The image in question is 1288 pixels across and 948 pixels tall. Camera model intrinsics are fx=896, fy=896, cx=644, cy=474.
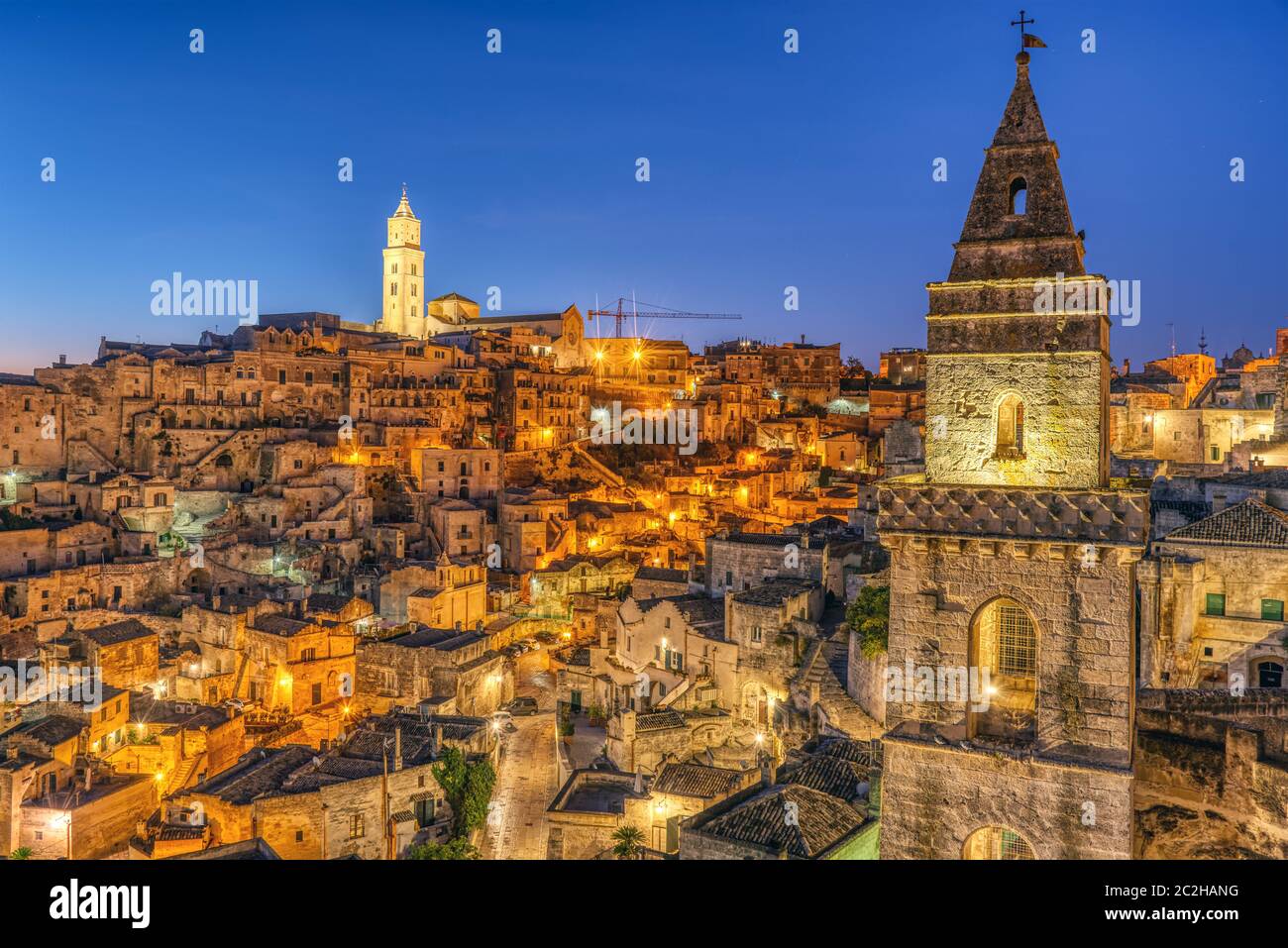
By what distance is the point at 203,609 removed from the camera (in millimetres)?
33875

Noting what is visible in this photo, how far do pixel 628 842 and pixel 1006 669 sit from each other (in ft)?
34.5

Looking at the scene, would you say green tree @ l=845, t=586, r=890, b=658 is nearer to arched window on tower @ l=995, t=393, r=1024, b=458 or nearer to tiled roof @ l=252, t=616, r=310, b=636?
arched window on tower @ l=995, t=393, r=1024, b=458

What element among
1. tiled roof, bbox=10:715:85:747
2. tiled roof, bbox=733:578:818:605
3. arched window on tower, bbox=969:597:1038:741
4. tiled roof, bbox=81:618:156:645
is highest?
arched window on tower, bbox=969:597:1038:741

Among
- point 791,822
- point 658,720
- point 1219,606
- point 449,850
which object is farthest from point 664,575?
point 791,822

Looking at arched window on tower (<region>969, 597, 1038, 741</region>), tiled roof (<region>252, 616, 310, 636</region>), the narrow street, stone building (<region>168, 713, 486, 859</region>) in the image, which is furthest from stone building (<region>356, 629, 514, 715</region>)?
arched window on tower (<region>969, 597, 1038, 741</region>)

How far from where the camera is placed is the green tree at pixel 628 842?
1881cm

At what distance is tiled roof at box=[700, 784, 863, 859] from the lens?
1502cm

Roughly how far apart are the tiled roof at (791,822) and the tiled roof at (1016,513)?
6.68 meters

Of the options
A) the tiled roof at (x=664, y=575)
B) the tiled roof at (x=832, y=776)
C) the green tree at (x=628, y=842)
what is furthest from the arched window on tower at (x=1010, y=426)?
the tiled roof at (x=664, y=575)

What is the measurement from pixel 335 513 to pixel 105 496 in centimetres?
1126

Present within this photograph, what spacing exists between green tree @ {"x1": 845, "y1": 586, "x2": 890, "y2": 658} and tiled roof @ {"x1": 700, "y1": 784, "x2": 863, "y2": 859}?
17.1 feet
